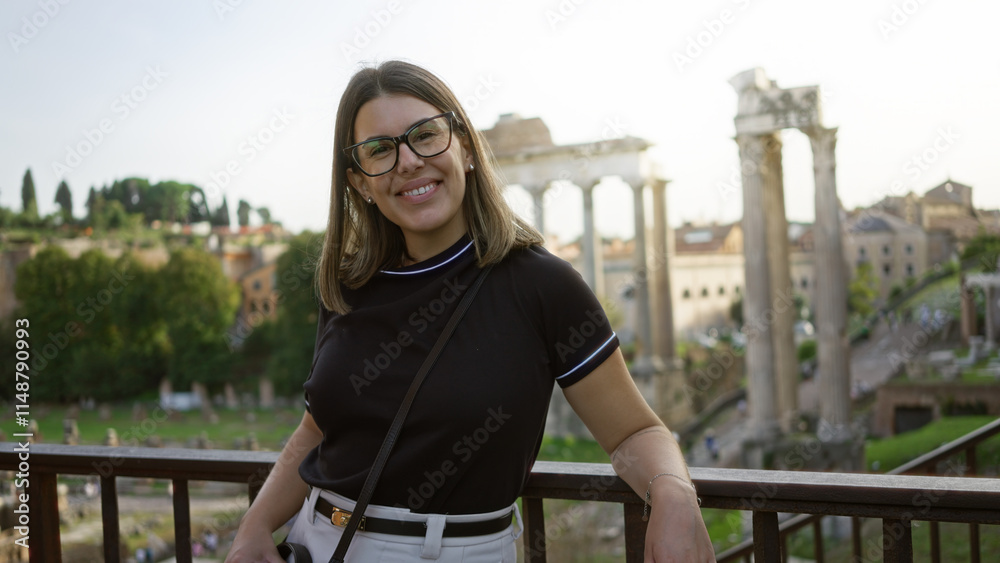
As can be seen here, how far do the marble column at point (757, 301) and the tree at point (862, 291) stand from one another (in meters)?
24.0

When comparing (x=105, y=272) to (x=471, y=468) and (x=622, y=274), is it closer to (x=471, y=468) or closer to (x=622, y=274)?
(x=622, y=274)

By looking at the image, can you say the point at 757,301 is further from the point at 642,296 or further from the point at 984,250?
the point at 984,250

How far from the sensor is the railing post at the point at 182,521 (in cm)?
233

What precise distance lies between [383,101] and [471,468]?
0.77m

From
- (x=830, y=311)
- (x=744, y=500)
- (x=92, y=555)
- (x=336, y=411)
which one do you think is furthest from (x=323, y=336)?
(x=92, y=555)

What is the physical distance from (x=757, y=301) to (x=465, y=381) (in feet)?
45.7

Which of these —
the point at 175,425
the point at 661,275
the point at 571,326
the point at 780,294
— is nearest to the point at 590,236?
the point at 661,275

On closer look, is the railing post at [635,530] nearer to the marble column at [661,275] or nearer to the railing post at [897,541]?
the railing post at [897,541]

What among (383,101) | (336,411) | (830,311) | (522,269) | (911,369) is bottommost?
(911,369)

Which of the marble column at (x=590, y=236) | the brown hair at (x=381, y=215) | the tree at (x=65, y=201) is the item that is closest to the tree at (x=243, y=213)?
the tree at (x=65, y=201)

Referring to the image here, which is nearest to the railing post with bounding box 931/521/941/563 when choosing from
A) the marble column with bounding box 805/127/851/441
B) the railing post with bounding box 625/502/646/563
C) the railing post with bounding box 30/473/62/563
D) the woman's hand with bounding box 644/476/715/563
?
the railing post with bounding box 625/502/646/563

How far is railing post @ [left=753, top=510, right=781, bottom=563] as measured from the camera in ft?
5.97

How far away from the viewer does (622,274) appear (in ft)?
176

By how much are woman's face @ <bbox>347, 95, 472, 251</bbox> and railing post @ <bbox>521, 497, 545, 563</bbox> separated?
2.39 ft
